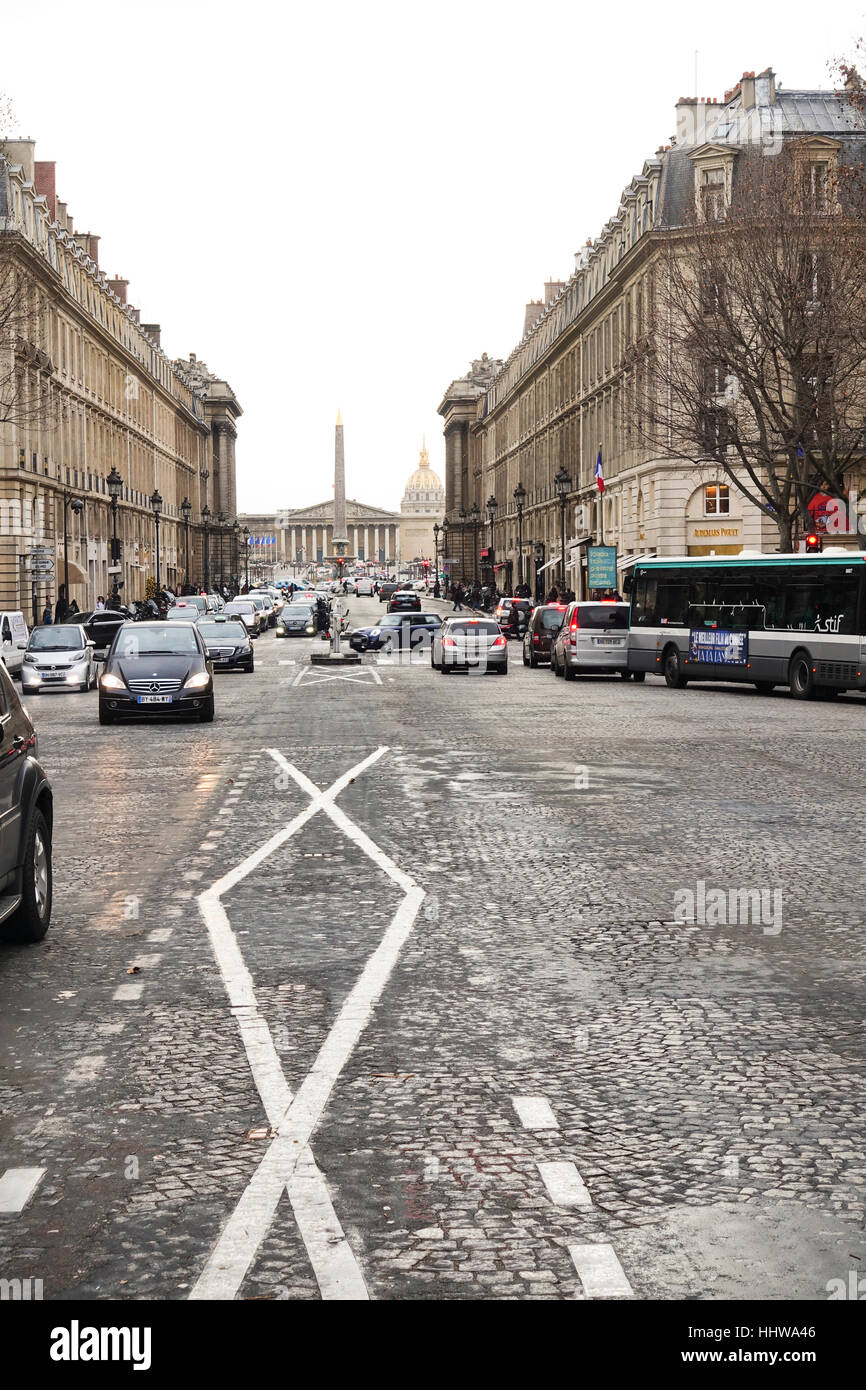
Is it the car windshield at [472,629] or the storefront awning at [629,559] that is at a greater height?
the storefront awning at [629,559]

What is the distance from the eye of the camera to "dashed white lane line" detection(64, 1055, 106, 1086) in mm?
5963

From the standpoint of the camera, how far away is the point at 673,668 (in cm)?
3597

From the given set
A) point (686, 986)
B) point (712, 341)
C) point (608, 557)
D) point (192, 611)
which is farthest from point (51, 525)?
point (686, 986)

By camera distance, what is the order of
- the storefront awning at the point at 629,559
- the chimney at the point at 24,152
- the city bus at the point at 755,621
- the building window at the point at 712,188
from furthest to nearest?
the chimney at the point at 24,152 → the storefront awning at the point at 629,559 → the building window at the point at 712,188 → the city bus at the point at 755,621

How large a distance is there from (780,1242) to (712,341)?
116ft

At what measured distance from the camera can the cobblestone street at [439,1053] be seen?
4371mm

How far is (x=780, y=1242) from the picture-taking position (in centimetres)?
439

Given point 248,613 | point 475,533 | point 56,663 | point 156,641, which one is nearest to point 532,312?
point 475,533

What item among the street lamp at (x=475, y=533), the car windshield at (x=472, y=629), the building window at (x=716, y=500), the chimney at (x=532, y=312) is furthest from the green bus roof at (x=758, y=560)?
the street lamp at (x=475, y=533)

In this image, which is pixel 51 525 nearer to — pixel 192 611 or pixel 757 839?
pixel 192 611

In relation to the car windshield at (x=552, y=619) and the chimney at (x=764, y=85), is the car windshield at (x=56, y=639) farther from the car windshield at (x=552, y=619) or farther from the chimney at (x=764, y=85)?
the chimney at (x=764, y=85)

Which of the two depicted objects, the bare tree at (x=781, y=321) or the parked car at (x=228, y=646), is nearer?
the bare tree at (x=781, y=321)

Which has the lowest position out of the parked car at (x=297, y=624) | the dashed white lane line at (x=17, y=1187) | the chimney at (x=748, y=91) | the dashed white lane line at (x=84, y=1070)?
the parked car at (x=297, y=624)

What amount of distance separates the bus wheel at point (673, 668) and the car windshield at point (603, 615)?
1821 mm
